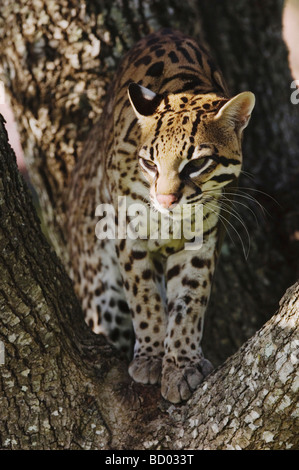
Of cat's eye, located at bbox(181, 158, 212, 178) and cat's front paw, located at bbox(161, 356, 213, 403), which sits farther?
cat's front paw, located at bbox(161, 356, 213, 403)

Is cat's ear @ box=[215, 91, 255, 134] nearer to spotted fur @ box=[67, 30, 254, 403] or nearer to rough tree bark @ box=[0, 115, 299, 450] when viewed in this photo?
spotted fur @ box=[67, 30, 254, 403]

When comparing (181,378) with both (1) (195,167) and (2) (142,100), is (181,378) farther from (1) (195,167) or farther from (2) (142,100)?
(2) (142,100)

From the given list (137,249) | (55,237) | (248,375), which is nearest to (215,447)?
(248,375)

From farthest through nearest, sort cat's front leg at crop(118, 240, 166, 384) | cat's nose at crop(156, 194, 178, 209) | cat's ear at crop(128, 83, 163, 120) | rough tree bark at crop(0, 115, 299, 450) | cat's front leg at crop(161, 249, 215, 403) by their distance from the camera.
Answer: cat's front leg at crop(118, 240, 166, 384)
cat's front leg at crop(161, 249, 215, 403)
cat's ear at crop(128, 83, 163, 120)
cat's nose at crop(156, 194, 178, 209)
rough tree bark at crop(0, 115, 299, 450)

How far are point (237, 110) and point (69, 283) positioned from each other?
1381 millimetres

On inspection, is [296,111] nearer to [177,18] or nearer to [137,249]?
[177,18]

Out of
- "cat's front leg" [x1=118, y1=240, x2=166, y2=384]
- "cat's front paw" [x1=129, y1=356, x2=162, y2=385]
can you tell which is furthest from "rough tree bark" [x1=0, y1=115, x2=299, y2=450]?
"cat's front leg" [x1=118, y1=240, x2=166, y2=384]

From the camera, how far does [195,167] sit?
4.23m

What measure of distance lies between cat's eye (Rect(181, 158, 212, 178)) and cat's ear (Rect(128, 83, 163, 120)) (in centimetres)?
45

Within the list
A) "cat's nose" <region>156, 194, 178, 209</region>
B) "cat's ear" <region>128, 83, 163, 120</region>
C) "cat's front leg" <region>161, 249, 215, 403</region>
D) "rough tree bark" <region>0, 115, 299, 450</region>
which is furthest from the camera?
"cat's front leg" <region>161, 249, 215, 403</region>

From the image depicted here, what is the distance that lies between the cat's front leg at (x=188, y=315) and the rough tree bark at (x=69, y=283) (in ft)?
0.81

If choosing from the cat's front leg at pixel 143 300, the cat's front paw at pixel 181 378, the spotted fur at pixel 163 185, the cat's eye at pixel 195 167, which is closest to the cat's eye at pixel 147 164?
the spotted fur at pixel 163 185

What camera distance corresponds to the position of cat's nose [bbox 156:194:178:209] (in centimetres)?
413
